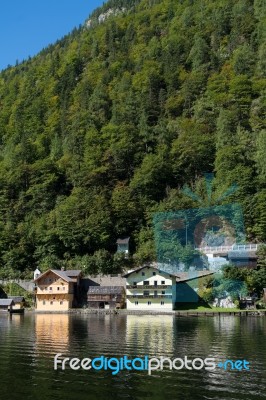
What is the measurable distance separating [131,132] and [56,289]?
4181 cm

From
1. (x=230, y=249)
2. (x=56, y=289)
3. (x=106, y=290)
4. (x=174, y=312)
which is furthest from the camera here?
(x=56, y=289)

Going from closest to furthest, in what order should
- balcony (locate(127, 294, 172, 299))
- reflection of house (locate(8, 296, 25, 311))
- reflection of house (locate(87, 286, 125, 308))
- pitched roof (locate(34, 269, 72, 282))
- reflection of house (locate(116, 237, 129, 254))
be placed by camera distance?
1. balcony (locate(127, 294, 172, 299))
2. reflection of house (locate(87, 286, 125, 308))
3. pitched roof (locate(34, 269, 72, 282))
4. reflection of house (locate(8, 296, 25, 311))
5. reflection of house (locate(116, 237, 129, 254))

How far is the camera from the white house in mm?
64312

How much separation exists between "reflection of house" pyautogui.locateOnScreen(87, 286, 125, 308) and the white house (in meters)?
1.17

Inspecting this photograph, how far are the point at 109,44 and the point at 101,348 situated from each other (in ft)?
443

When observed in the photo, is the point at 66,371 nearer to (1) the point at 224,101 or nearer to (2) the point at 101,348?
(2) the point at 101,348

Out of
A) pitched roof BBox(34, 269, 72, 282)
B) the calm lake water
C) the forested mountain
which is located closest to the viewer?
the calm lake water

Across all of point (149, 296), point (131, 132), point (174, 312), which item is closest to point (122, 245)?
point (149, 296)

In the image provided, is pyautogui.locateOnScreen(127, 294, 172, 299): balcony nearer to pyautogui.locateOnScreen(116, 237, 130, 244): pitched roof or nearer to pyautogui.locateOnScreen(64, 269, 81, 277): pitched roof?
pyautogui.locateOnScreen(64, 269, 81, 277): pitched roof

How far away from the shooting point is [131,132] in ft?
325

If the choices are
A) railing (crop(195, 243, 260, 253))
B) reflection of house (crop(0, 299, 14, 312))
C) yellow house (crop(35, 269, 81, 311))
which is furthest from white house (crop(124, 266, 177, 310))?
reflection of house (crop(0, 299, 14, 312))

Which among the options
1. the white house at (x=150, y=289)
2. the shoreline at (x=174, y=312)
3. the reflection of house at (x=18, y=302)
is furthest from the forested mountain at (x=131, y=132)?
the shoreline at (x=174, y=312)

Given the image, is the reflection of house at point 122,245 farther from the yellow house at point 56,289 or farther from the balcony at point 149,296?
the balcony at point 149,296

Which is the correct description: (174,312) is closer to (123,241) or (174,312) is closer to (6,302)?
(123,241)
